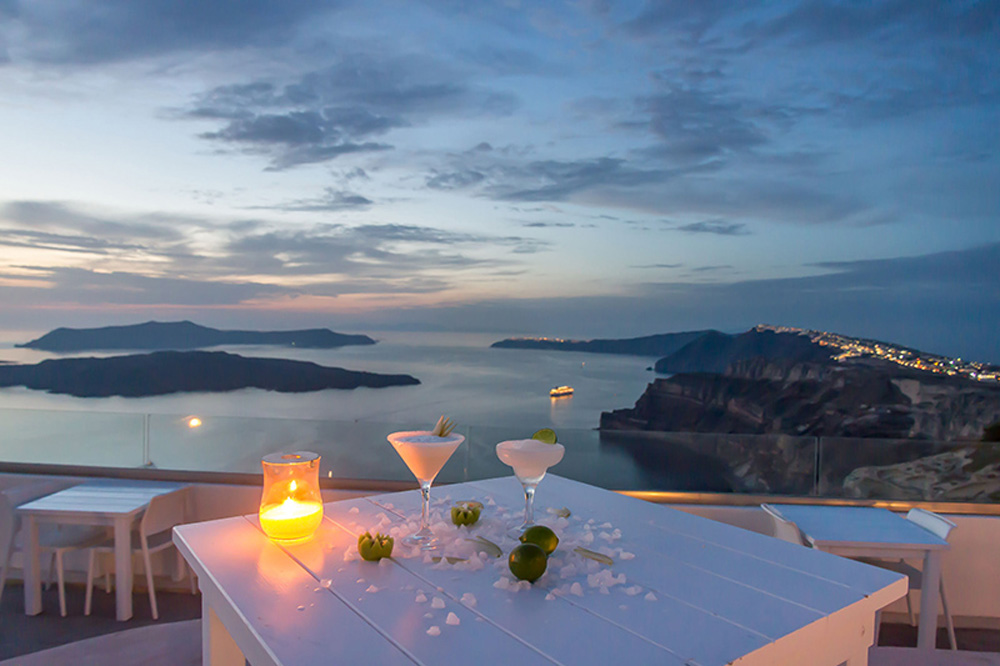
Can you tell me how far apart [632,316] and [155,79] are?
6205 millimetres

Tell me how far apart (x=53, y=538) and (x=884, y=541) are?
383 cm

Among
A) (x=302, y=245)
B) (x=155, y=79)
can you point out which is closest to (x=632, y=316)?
(x=302, y=245)

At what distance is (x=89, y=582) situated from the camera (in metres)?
3.12

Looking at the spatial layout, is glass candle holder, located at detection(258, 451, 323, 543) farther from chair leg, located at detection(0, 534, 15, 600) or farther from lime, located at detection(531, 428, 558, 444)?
chair leg, located at detection(0, 534, 15, 600)

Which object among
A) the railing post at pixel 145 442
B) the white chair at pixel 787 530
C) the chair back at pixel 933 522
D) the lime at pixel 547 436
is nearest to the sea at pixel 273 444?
the railing post at pixel 145 442

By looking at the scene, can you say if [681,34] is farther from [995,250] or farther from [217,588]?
[217,588]

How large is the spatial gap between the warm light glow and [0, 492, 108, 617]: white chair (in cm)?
225

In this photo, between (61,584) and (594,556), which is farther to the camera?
(61,584)

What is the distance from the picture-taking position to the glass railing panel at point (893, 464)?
129 inches

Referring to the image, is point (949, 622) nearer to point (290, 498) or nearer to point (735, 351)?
point (290, 498)

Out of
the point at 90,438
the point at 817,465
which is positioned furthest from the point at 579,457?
the point at 90,438

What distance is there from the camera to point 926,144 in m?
6.46

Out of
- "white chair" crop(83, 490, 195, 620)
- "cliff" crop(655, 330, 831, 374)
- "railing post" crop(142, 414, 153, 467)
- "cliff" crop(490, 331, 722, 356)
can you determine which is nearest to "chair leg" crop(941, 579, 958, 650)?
"white chair" crop(83, 490, 195, 620)

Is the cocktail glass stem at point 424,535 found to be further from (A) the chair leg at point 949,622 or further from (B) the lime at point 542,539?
(A) the chair leg at point 949,622
